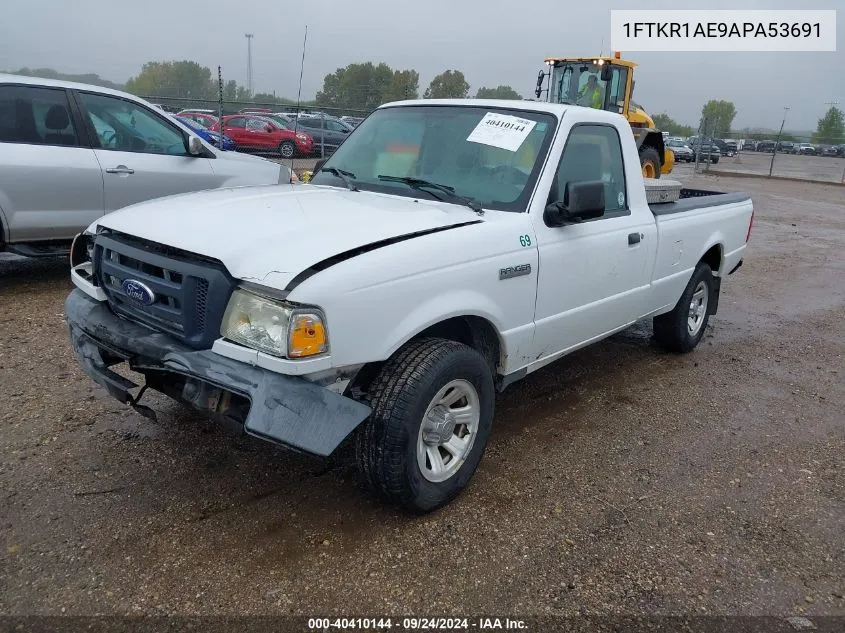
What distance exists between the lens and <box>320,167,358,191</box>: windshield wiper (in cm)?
393

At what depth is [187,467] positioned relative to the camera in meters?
3.37

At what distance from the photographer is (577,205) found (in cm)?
339

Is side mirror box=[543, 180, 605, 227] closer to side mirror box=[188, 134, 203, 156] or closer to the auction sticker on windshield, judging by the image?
the auction sticker on windshield

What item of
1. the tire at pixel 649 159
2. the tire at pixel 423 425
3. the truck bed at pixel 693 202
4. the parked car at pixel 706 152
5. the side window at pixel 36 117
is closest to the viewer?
the tire at pixel 423 425

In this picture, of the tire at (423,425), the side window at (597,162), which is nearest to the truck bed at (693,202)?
the side window at (597,162)

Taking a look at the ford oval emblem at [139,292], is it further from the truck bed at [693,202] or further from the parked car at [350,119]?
the parked car at [350,119]

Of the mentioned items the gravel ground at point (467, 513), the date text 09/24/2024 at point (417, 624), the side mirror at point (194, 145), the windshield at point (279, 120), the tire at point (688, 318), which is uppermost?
the windshield at point (279, 120)

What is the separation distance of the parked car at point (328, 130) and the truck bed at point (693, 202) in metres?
16.0

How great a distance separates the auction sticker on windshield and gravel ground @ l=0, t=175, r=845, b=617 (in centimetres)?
166

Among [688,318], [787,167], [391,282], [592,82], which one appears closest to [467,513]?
[391,282]

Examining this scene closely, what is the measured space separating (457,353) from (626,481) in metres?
1.29

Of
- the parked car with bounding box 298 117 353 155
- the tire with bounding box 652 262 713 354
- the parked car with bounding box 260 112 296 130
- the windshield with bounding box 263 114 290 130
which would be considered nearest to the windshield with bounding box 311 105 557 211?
the tire with bounding box 652 262 713 354

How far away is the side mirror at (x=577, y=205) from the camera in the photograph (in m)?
3.39

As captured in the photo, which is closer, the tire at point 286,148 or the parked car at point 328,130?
the tire at point 286,148
